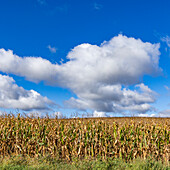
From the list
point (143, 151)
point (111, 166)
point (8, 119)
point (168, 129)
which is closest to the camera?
point (111, 166)

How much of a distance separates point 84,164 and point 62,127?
4149mm

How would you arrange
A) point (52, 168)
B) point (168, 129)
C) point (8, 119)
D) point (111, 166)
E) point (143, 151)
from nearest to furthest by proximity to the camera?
point (52, 168), point (111, 166), point (143, 151), point (168, 129), point (8, 119)

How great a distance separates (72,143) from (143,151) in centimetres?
456

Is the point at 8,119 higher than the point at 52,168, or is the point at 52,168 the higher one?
the point at 8,119

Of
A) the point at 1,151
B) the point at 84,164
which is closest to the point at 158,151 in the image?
the point at 84,164

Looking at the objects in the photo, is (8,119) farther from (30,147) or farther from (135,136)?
(135,136)

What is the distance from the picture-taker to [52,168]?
33.2ft

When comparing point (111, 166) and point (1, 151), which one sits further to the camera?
point (1, 151)

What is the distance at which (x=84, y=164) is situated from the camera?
11.2 meters

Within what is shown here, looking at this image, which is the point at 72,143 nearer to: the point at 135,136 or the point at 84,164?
the point at 84,164

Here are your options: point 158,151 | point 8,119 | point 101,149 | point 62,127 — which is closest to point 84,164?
point 101,149

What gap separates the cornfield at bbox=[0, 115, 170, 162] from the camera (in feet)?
44.4

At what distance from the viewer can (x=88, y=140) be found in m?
13.8

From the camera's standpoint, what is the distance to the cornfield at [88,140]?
13.5m
